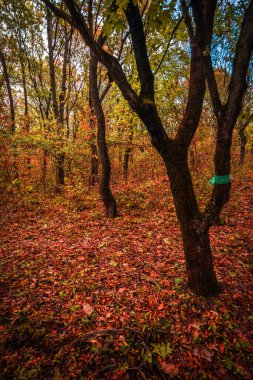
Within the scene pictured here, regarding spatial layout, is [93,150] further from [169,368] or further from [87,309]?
[169,368]

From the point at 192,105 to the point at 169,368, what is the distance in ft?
10.7

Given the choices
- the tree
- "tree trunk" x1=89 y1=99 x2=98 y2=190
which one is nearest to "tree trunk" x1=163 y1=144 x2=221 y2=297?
the tree

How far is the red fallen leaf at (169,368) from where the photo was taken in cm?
215

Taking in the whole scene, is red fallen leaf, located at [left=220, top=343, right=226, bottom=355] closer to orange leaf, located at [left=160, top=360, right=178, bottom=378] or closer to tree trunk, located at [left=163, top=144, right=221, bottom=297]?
orange leaf, located at [left=160, top=360, right=178, bottom=378]

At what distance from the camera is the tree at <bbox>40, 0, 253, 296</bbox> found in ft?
7.58

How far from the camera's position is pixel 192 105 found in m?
2.74

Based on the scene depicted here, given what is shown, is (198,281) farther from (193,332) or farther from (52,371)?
(52,371)

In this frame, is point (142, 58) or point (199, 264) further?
point (199, 264)

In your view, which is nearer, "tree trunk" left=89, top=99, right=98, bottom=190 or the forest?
the forest

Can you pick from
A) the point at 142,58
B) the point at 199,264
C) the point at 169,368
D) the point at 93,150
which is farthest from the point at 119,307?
the point at 93,150

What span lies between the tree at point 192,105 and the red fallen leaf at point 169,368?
1265 millimetres

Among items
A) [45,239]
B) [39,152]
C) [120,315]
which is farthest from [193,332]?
[39,152]

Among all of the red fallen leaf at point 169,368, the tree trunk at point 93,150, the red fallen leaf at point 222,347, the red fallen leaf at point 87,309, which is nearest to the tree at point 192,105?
the red fallen leaf at point 222,347

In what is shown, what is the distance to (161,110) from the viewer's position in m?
9.03
